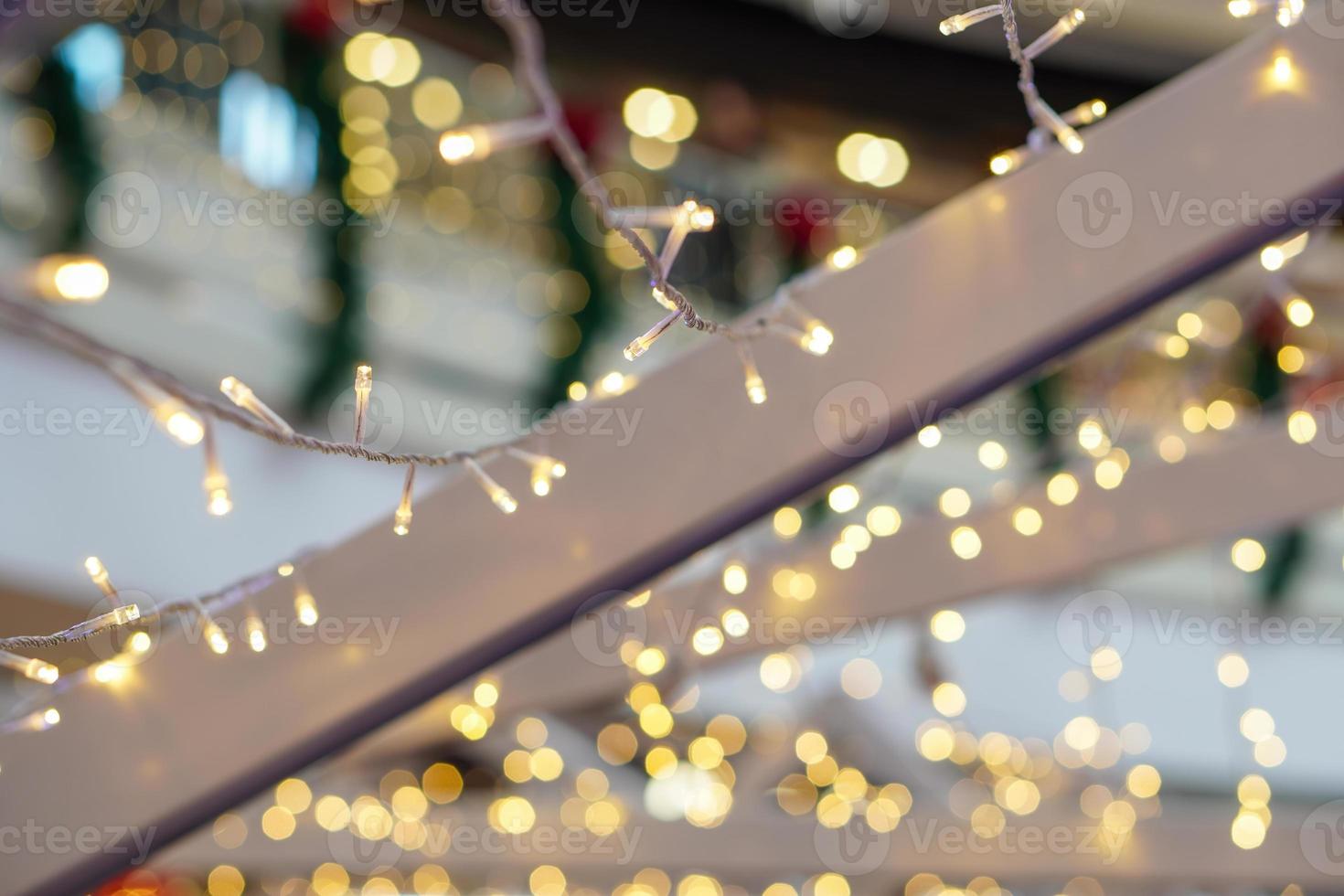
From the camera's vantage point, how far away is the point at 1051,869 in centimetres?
292

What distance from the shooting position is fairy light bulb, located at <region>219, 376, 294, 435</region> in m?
0.94

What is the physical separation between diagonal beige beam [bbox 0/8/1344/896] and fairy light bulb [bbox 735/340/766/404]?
12 mm

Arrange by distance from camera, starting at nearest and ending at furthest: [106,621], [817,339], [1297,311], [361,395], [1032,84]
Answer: [361,395], [106,621], [1032,84], [817,339], [1297,311]

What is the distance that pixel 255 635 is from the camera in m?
1.28

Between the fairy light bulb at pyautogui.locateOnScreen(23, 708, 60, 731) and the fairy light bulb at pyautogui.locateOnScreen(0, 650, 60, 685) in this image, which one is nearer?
the fairy light bulb at pyautogui.locateOnScreen(0, 650, 60, 685)

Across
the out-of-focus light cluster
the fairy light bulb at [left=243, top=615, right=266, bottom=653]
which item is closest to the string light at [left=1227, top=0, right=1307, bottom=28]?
the fairy light bulb at [left=243, top=615, right=266, bottom=653]

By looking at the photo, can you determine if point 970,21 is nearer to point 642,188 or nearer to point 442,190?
point 442,190

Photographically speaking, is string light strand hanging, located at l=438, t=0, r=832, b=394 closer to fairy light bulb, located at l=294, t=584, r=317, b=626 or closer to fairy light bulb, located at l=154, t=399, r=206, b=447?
fairy light bulb, located at l=154, t=399, r=206, b=447

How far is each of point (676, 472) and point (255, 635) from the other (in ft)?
1.38

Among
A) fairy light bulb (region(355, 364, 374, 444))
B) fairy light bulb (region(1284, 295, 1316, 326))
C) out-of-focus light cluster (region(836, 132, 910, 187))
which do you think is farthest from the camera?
out-of-focus light cluster (region(836, 132, 910, 187))

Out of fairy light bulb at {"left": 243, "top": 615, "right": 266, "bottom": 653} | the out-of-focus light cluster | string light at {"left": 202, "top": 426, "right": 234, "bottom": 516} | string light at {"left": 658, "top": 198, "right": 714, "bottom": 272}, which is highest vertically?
the out-of-focus light cluster

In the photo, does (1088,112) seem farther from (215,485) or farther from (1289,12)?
(215,485)

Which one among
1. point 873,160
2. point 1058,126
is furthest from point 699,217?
point 873,160

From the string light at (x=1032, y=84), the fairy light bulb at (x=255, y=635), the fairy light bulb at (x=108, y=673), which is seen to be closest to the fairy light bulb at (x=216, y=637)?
the fairy light bulb at (x=255, y=635)
